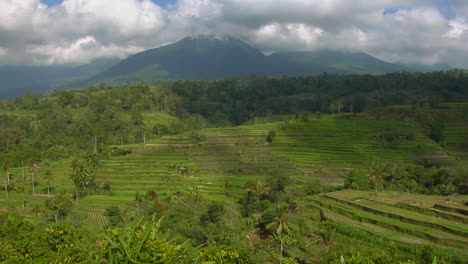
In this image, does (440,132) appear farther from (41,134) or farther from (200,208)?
(41,134)

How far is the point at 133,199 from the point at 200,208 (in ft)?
42.9

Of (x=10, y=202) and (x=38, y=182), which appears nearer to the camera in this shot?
(x=10, y=202)

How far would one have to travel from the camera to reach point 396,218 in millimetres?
30766

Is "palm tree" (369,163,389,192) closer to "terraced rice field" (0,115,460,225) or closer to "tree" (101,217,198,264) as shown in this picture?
"terraced rice field" (0,115,460,225)

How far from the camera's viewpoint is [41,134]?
10656 cm

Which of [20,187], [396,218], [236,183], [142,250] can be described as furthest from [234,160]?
[142,250]

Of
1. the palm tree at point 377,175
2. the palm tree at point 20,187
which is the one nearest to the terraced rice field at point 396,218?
the palm tree at point 377,175

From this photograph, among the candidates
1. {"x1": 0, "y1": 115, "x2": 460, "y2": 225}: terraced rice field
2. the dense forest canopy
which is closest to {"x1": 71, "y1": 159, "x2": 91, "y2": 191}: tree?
{"x1": 0, "y1": 115, "x2": 460, "y2": 225}: terraced rice field

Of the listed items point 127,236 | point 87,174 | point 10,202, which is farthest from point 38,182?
point 127,236

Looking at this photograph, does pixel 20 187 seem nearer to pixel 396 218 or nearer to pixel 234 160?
pixel 234 160

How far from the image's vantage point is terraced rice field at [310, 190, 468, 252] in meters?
26.2

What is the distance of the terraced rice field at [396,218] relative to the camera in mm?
26188

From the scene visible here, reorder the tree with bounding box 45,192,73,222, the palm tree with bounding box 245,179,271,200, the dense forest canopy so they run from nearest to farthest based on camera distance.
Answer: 1. the tree with bounding box 45,192,73,222
2. the palm tree with bounding box 245,179,271,200
3. the dense forest canopy

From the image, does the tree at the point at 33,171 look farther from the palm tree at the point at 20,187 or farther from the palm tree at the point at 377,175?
the palm tree at the point at 377,175
